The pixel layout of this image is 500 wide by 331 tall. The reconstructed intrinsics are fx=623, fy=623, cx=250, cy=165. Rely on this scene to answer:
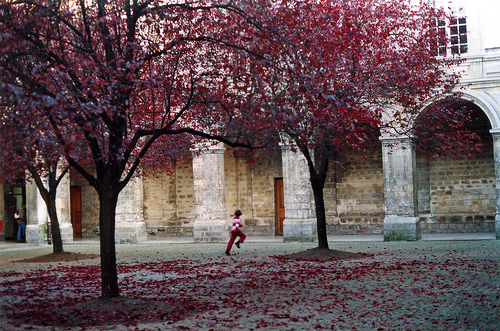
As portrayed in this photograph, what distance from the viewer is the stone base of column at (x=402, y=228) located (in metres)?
19.3

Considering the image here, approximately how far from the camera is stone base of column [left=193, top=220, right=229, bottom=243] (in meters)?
21.2

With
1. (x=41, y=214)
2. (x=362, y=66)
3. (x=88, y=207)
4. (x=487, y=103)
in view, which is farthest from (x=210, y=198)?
(x=487, y=103)

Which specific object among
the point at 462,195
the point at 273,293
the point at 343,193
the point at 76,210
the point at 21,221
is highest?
the point at 343,193

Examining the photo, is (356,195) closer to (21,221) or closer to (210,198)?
(210,198)

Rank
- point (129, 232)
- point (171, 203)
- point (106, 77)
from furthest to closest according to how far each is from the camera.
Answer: point (171, 203) → point (129, 232) → point (106, 77)

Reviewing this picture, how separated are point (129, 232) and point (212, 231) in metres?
3.25

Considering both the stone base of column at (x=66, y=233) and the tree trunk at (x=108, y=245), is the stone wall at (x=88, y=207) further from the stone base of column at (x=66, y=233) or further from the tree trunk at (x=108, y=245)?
the tree trunk at (x=108, y=245)

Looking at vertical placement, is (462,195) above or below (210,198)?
below

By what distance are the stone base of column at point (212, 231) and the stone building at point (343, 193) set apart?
34mm

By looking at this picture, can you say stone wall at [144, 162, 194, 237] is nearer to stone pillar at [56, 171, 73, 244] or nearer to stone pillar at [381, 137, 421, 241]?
stone pillar at [56, 171, 73, 244]

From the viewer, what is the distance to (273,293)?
9.46 metres

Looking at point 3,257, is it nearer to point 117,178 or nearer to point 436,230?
point 117,178

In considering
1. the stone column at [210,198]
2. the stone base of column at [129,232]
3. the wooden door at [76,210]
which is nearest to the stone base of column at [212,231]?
the stone column at [210,198]

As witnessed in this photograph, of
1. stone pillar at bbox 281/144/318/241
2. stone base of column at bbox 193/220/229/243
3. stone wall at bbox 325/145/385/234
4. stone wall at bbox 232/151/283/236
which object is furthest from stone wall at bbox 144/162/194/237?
stone pillar at bbox 281/144/318/241
